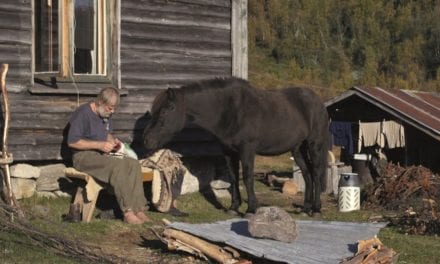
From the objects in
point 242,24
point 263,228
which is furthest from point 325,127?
point 263,228

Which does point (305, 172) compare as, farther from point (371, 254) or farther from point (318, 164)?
point (371, 254)

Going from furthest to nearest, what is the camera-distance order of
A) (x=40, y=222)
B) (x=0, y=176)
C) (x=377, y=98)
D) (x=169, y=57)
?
1. (x=377, y=98)
2. (x=169, y=57)
3. (x=0, y=176)
4. (x=40, y=222)

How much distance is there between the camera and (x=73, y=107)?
10.3 meters

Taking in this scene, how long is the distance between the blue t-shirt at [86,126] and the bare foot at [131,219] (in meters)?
0.94

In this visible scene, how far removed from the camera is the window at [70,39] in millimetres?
9945

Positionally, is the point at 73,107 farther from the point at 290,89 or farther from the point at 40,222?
the point at 290,89

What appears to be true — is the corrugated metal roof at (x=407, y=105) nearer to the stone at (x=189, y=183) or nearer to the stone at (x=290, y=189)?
the stone at (x=290, y=189)

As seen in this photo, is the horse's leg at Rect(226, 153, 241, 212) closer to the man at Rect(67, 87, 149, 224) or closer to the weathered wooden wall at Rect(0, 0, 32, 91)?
the man at Rect(67, 87, 149, 224)

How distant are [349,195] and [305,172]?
684mm

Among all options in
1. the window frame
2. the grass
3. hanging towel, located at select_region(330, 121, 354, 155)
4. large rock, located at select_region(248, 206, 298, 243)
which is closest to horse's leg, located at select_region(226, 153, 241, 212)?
the grass

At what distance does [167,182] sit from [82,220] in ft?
4.12

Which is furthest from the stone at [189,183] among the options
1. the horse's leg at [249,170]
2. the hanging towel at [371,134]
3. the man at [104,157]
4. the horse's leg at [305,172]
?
the hanging towel at [371,134]

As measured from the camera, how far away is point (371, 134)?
1388cm

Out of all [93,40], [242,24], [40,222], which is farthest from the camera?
[242,24]
